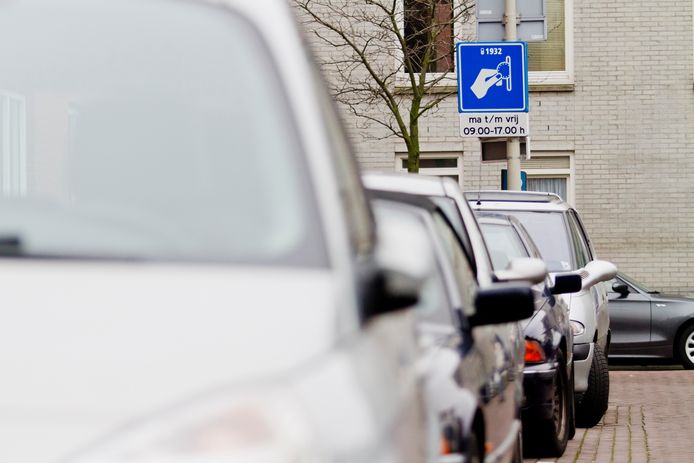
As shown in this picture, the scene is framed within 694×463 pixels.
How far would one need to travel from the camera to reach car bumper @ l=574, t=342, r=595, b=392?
12141 mm

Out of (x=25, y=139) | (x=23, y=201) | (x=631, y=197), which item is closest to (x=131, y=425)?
(x=23, y=201)

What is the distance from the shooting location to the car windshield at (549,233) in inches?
517

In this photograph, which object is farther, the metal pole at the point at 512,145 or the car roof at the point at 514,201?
the metal pole at the point at 512,145

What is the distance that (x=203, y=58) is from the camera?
10.0 ft

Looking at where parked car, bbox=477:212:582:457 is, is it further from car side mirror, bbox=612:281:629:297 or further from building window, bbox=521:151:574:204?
building window, bbox=521:151:574:204

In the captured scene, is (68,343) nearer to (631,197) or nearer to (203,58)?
(203,58)

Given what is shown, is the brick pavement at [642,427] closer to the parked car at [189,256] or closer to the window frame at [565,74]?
the parked car at [189,256]

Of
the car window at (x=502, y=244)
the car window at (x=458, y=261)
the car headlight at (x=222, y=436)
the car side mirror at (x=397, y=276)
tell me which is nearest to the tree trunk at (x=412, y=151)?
the car window at (x=502, y=244)

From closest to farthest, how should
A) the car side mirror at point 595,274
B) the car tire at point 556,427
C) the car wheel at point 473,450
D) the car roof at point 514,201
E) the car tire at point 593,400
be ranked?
1. the car wheel at point 473,450
2. the car tire at point 556,427
3. the car side mirror at point 595,274
4. the car tire at point 593,400
5. the car roof at point 514,201

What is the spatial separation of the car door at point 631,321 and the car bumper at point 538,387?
32.9ft

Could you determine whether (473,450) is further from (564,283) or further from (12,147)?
(564,283)

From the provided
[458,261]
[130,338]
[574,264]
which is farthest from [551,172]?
[130,338]

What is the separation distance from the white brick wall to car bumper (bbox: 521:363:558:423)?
1593 cm

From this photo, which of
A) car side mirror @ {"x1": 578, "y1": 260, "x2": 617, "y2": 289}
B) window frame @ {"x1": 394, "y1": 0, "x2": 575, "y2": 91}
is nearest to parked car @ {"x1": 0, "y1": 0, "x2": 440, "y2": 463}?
car side mirror @ {"x1": 578, "y1": 260, "x2": 617, "y2": 289}
